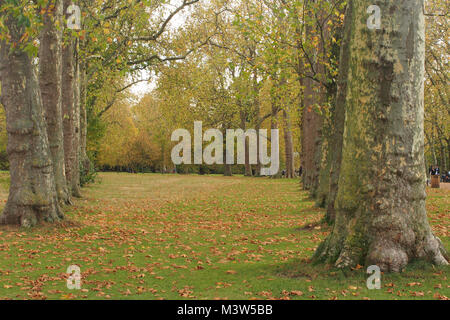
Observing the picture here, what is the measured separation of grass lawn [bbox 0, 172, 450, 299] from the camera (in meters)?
6.19

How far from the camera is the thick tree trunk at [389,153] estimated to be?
6.47 m

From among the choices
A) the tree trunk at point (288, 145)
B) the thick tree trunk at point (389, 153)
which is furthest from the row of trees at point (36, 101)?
the tree trunk at point (288, 145)

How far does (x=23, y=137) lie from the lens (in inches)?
466

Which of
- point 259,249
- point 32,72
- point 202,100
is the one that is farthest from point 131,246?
point 202,100

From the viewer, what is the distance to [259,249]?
1005cm

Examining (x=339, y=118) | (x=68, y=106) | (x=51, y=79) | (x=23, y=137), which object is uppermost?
(x=51, y=79)

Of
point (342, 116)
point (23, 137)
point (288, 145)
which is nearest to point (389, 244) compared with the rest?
point (342, 116)

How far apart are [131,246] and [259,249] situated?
3048 mm

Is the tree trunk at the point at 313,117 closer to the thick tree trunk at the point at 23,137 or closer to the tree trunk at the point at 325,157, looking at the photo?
the tree trunk at the point at 325,157

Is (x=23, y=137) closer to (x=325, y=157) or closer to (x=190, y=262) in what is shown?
(x=190, y=262)

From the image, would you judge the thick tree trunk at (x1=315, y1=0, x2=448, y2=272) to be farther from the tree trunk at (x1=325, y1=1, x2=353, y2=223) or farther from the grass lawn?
the tree trunk at (x1=325, y1=1, x2=353, y2=223)

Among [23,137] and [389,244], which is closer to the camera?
Answer: [389,244]

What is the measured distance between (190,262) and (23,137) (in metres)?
6.16

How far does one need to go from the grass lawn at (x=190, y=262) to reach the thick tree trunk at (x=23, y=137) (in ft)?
1.93
